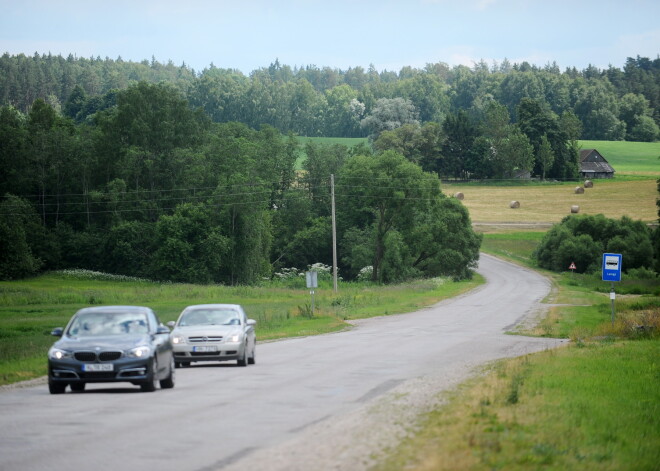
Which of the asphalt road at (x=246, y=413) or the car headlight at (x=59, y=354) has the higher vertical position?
the car headlight at (x=59, y=354)

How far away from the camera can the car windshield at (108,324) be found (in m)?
21.3

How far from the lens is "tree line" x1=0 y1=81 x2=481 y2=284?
103688mm

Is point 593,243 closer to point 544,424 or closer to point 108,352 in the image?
point 108,352

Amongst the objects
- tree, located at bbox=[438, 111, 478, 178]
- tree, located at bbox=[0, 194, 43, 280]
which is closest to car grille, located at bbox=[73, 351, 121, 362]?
tree, located at bbox=[0, 194, 43, 280]

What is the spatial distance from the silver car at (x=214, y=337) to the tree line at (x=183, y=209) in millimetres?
72160

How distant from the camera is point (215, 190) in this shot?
10712cm

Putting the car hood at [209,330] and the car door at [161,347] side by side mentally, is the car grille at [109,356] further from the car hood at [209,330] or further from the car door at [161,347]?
the car hood at [209,330]

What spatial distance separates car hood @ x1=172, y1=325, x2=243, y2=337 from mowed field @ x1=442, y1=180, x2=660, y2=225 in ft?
334

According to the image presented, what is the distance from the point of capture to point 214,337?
27516 millimetres

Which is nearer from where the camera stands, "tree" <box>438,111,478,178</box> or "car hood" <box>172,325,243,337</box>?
"car hood" <box>172,325,243,337</box>

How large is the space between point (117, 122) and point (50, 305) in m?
51.3

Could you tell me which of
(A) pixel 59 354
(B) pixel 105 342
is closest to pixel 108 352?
(B) pixel 105 342

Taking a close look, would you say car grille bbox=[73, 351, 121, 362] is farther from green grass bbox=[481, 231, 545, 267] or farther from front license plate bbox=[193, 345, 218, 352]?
green grass bbox=[481, 231, 545, 267]

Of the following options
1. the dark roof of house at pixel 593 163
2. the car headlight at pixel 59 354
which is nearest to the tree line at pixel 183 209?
the dark roof of house at pixel 593 163
